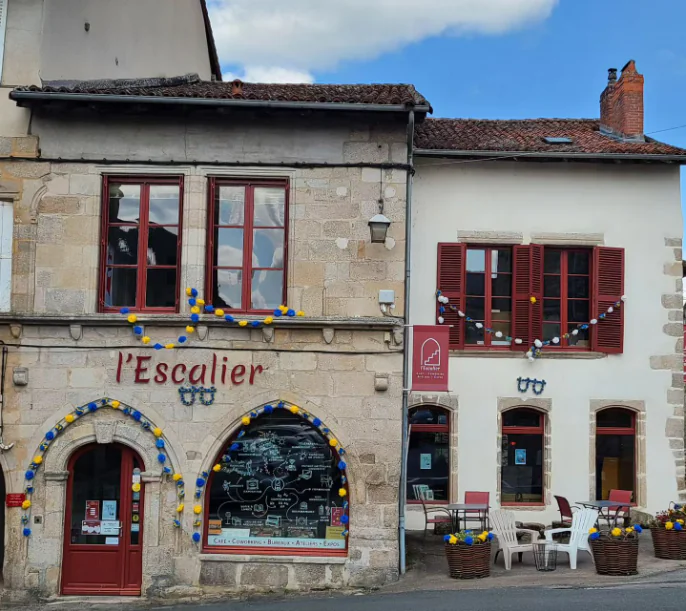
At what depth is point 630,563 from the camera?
10.7 meters

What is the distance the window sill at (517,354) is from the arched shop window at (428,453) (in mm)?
975

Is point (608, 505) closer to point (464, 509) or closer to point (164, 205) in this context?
point (464, 509)

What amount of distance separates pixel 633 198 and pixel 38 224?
8820mm

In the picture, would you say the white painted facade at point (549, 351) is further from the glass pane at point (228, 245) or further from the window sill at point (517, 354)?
the glass pane at point (228, 245)

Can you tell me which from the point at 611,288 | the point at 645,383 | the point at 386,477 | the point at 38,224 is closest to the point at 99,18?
the point at 38,224

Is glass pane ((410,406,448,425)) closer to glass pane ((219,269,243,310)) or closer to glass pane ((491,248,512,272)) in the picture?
glass pane ((491,248,512,272))

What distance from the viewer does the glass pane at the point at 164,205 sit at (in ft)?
37.0

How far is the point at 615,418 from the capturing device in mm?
13836

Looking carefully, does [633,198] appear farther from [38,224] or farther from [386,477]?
[38,224]

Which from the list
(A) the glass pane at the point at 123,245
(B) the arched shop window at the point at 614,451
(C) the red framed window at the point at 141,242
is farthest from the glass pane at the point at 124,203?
(B) the arched shop window at the point at 614,451

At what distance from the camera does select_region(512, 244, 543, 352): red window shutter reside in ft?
44.7

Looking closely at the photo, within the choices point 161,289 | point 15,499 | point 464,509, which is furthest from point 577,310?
point 15,499

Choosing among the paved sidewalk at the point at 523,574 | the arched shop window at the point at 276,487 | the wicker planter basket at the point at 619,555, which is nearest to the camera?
the paved sidewalk at the point at 523,574

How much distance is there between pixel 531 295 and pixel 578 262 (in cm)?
101
